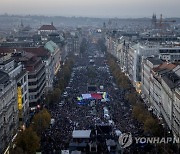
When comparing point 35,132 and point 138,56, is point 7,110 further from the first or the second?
point 138,56

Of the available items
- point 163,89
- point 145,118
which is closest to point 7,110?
point 145,118

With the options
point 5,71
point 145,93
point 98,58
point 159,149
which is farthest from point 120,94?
point 98,58

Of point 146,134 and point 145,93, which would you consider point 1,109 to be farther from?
point 145,93

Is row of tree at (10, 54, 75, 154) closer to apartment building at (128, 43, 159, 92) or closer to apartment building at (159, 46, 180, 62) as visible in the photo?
apartment building at (128, 43, 159, 92)

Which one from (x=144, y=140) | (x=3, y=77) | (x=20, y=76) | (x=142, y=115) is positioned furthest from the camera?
(x=20, y=76)

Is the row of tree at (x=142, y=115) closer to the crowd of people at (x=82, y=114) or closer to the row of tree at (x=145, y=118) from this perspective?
the row of tree at (x=145, y=118)

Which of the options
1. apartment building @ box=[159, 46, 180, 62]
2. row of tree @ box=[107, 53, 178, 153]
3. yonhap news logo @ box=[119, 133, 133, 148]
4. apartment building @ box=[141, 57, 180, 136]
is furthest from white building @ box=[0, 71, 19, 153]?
apartment building @ box=[159, 46, 180, 62]

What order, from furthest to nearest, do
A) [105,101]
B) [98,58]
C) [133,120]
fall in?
[98,58]
[105,101]
[133,120]

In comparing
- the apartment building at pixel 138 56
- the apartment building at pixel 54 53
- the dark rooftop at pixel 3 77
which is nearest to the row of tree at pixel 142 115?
the apartment building at pixel 138 56
